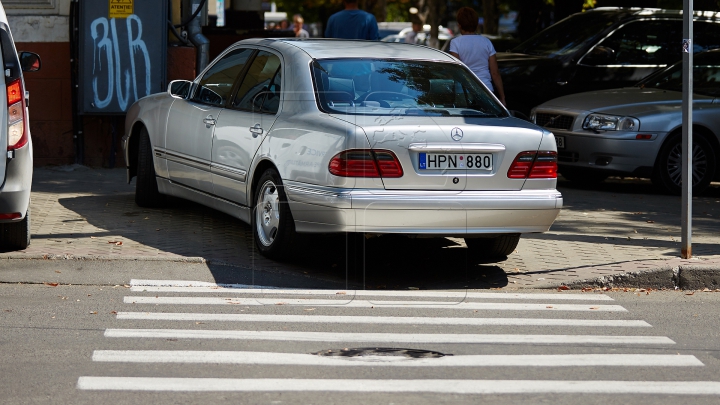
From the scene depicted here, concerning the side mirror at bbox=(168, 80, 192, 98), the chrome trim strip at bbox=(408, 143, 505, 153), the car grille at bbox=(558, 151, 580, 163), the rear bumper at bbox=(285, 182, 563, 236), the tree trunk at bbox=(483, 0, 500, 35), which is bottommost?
the car grille at bbox=(558, 151, 580, 163)

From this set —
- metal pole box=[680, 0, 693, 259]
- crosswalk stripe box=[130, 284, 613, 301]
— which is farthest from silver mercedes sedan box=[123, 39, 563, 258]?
metal pole box=[680, 0, 693, 259]

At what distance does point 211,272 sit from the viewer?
807 cm

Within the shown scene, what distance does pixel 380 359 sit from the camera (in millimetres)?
5801

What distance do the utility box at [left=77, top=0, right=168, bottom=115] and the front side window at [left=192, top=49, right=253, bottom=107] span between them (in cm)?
394

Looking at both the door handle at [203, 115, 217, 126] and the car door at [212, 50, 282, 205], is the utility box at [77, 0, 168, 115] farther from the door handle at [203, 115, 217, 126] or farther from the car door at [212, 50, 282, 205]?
the car door at [212, 50, 282, 205]

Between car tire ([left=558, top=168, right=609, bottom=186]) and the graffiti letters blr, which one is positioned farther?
car tire ([left=558, top=168, right=609, bottom=186])

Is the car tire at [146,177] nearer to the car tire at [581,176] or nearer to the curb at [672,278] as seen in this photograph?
the curb at [672,278]

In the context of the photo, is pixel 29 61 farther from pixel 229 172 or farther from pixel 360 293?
pixel 360 293

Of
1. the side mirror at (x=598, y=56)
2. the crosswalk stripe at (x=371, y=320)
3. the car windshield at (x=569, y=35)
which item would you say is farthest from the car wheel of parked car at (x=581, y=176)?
the crosswalk stripe at (x=371, y=320)

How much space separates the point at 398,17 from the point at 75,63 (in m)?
68.3

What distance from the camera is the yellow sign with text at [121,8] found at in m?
13.3

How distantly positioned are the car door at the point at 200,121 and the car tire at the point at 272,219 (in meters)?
0.86

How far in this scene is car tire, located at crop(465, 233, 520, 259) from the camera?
871 centimetres

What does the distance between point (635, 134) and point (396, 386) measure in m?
8.28
